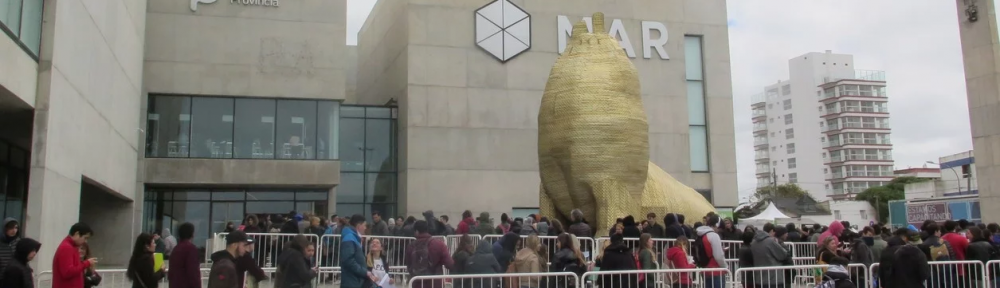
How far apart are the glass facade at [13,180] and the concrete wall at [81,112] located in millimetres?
1513

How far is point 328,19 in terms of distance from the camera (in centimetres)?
2581

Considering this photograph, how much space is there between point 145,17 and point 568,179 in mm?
14194

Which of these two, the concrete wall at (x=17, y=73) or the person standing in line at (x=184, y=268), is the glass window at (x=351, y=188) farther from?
the person standing in line at (x=184, y=268)

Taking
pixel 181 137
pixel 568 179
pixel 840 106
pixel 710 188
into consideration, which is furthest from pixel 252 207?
pixel 840 106

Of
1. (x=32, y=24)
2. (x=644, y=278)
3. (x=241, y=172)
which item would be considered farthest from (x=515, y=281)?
(x=241, y=172)

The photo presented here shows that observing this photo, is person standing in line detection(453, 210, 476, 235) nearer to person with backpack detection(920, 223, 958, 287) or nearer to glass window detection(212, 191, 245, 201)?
person with backpack detection(920, 223, 958, 287)

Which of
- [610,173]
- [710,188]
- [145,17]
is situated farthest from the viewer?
[710,188]

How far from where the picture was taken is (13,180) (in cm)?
1805

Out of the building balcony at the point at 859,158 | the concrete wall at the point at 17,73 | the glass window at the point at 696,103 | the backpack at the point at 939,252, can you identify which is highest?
the building balcony at the point at 859,158

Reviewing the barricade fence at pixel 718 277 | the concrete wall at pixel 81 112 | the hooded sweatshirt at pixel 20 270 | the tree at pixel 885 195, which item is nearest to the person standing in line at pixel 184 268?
the hooded sweatshirt at pixel 20 270

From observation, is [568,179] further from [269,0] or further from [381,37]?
[381,37]

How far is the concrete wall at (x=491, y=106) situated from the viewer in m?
27.0

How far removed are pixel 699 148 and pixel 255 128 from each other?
1545 cm

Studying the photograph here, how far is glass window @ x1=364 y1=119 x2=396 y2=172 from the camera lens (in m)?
28.0
